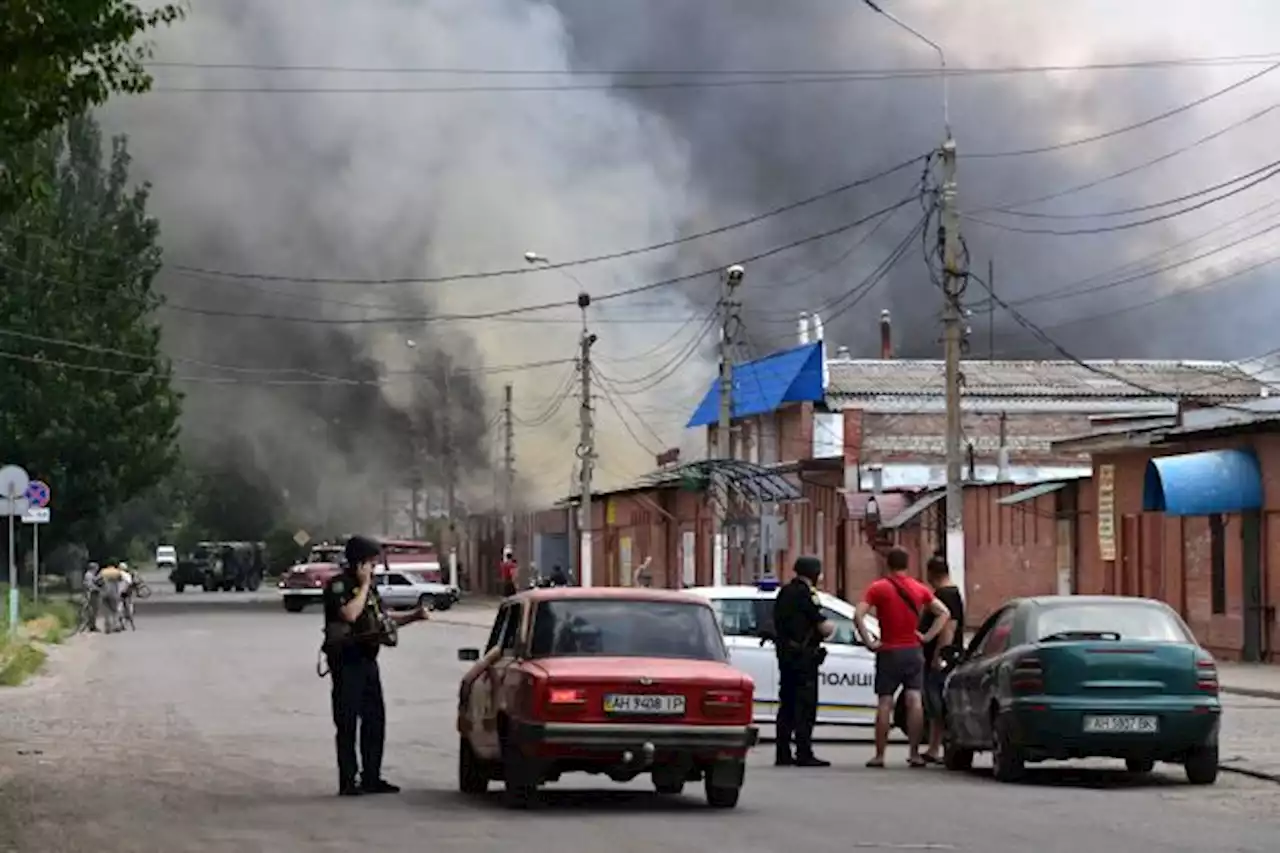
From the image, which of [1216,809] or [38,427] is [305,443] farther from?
[1216,809]

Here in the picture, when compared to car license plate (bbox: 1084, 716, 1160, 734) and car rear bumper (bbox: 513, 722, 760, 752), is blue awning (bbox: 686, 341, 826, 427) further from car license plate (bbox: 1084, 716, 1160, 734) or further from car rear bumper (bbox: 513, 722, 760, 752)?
car rear bumper (bbox: 513, 722, 760, 752)

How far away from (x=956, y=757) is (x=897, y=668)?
890 mm

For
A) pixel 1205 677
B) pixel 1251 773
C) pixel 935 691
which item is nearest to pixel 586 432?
pixel 935 691

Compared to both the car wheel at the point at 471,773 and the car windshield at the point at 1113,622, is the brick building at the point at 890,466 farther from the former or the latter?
the car wheel at the point at 471,773

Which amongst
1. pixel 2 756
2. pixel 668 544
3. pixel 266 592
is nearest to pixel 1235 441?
pixel 2 756

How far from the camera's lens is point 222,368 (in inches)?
2862

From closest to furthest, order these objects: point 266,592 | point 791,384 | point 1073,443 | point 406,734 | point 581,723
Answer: point 581,723 < point 406,734 < point 1073,443 < point 791,384 < point 266,592

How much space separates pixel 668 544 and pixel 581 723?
58.2 meters

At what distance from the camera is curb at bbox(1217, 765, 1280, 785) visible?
1749 cm

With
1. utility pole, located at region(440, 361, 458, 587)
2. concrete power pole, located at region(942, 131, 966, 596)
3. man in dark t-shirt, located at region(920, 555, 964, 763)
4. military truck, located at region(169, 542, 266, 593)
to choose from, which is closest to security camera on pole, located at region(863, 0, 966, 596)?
concrete power pole, located at region(942, 131, 966, 596)

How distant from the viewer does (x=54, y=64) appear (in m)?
16.2

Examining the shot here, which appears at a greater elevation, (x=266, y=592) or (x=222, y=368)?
(x=222, y=368)

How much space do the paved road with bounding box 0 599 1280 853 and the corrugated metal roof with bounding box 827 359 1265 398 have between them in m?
40.9

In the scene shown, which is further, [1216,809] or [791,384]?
[791,384]
